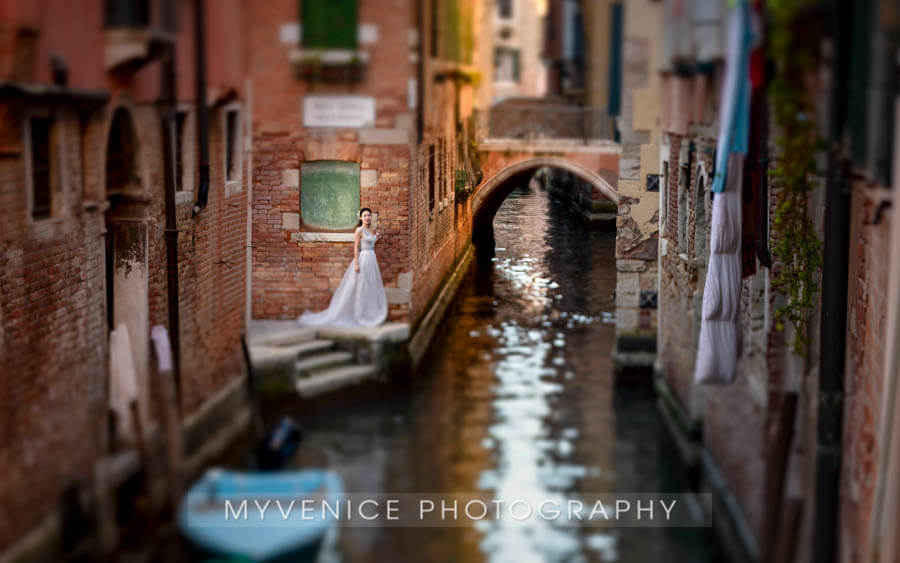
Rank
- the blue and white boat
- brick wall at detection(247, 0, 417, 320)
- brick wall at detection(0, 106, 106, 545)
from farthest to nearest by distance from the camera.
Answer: brick wall at detection(247, 0, 417, 320) < brick wall at detection(0, 106, 106, 545) < the blue and white boat

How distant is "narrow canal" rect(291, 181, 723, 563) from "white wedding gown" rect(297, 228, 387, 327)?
2.23 ft

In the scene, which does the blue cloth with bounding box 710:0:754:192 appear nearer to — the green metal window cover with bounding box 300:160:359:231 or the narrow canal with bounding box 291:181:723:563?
the narrow canal with bounding box 291:181:723:563

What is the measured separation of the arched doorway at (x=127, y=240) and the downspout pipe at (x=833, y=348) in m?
4.49

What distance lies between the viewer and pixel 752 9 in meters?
7.32

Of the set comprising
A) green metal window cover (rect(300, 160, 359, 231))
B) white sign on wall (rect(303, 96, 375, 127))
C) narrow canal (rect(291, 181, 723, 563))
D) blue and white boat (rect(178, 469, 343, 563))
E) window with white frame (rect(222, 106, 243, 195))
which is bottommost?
narrow canal (rect(291, 181, 723, 563))

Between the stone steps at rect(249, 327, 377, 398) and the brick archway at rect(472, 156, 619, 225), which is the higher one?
the brick archway at rect(472, 156, 619, 225)

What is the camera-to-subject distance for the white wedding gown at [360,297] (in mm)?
12812

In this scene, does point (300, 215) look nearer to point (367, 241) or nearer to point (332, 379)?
point (367, 241)

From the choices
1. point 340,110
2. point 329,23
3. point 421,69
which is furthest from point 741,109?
point 329,23

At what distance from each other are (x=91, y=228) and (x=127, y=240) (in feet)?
2.35

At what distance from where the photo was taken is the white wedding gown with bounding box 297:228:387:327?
42.0ft

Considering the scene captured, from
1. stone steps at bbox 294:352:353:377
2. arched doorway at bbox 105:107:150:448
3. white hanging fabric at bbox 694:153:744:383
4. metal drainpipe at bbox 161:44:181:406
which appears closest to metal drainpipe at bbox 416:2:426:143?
metal drainpipe at bbox 161:44:181:406

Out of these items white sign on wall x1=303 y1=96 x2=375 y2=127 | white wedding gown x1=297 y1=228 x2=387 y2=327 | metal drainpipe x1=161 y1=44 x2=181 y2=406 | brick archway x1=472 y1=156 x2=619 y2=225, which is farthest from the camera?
brick archway x1=472 y1=156 x2=619 y2=225

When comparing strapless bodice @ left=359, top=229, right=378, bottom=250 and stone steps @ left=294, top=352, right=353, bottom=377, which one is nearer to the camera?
stone steps @ left=294, top=352, right=353, bottom=377
